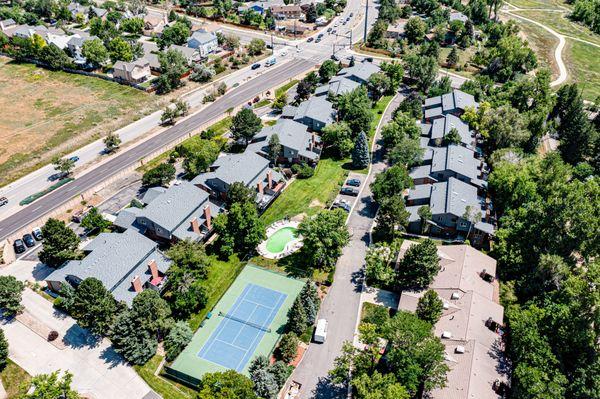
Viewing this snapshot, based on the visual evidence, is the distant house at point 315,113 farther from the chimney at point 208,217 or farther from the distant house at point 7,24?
the distant house at point 7,24

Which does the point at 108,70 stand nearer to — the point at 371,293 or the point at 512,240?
the point at 371,293

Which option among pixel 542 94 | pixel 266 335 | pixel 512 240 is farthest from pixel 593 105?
pixel 266 335

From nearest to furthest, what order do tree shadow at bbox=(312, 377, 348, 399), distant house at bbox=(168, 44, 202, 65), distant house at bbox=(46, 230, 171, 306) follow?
tree shadow at bbox=(312, 377, 348, 399) < distant house at bbox=(46, 230, 171, 306) < distant house at bbox=(168, 44, 202, 65)

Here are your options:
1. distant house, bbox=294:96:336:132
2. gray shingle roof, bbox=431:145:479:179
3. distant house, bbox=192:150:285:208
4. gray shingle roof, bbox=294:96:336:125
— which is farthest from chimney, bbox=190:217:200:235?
gray shingle roof, bbox=431:145:479:179

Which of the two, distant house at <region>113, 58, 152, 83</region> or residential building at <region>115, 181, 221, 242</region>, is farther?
distant house at <region>113, 58, 152, 83</region>

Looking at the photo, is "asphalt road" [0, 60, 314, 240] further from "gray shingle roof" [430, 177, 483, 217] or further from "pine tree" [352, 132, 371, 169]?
"gray shingle roof" [430, 177, 483, 217]

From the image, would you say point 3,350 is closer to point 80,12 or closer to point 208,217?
point 208,217

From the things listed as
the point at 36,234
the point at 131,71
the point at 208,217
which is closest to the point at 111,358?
the point at 208,217

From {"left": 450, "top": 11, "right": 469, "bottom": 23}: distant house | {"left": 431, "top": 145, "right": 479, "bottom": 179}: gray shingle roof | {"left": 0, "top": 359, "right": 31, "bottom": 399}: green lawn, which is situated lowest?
{"left": 0, "top": 359, "right": 31, "bottom": 399}: green lawn
